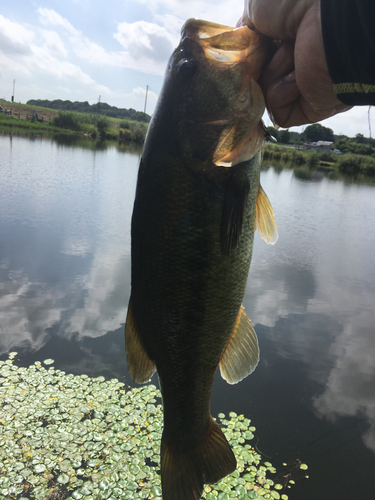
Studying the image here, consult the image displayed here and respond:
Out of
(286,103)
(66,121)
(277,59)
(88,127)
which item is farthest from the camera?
(88,127)

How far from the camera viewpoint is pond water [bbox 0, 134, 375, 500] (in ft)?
16.3

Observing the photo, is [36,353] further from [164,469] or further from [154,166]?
[154,166]

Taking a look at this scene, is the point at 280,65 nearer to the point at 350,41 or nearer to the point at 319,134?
the point at 350,41

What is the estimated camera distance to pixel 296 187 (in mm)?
27000

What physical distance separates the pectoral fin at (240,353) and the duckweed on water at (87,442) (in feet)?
8.16

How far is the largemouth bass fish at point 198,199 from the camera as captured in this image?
1.54m

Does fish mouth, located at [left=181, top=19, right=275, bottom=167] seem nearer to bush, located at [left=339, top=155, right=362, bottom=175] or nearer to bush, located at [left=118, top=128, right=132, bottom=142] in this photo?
bush, located at [left=339, top=155, right=362, bottom=175]

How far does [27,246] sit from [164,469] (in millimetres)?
8791

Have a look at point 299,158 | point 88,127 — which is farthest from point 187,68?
point 88,127

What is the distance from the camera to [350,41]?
1.20 m

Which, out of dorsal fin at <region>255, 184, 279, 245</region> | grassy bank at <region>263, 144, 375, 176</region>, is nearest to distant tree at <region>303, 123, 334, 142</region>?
grassy bank at <region>263, 144, 375, 176</region>

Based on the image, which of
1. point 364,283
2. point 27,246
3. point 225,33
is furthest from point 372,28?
point 364,283

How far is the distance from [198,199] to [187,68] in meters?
0.58

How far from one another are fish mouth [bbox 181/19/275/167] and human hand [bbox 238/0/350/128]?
0.19 ft
